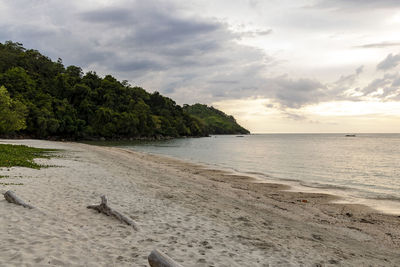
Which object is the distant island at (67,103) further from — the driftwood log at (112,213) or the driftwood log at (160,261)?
the driftwood log at (160,261)

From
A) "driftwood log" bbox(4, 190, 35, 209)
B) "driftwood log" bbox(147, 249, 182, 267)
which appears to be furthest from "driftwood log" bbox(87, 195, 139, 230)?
"driftwood log" bbox(147, 249, 182, 267)

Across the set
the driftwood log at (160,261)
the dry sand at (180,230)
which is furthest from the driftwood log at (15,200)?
the driftwood log at (160,261)

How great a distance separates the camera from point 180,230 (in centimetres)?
852

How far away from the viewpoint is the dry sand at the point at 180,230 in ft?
20.5

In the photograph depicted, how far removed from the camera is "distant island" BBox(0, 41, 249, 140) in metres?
89.4

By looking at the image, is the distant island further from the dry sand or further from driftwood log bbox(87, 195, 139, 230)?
driftwood log bbox(87, 195, 139, 230)

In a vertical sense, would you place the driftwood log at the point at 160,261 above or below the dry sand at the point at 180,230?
above

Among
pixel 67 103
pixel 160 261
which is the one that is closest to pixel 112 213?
pixel 160 261

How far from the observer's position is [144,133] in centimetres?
14250

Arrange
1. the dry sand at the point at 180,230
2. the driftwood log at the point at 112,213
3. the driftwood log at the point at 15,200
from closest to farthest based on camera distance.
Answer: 1. the dry sand at the point at 180,230
2. the driftwood log at the point at 112,213
3. the driftwood log at the point at 15,200

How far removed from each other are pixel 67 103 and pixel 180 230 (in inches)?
4648

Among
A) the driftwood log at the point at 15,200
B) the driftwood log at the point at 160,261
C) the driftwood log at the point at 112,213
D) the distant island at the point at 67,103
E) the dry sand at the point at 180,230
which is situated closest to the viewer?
the driftwood log at the point at 160,261

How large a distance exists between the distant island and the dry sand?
5940 cm

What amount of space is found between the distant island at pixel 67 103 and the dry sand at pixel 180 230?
59.4 meters
